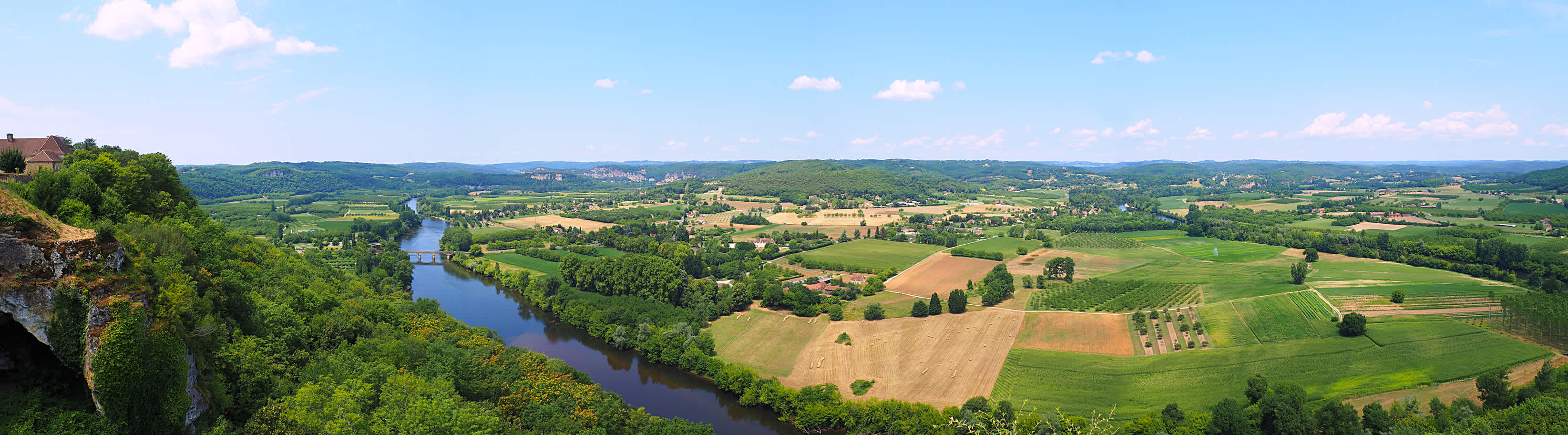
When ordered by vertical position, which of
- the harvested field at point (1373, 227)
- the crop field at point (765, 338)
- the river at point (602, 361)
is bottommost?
the river at point (602, 361)

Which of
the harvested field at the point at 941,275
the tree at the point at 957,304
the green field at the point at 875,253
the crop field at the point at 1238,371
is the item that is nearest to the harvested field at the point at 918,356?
the tree at the point at 957,304

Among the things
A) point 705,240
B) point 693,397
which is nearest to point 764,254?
point 705,240

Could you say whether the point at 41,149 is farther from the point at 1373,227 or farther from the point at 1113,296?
the point at 1373,227

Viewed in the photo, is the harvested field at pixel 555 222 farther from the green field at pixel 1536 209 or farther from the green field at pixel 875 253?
the green field at pixel 1536 209

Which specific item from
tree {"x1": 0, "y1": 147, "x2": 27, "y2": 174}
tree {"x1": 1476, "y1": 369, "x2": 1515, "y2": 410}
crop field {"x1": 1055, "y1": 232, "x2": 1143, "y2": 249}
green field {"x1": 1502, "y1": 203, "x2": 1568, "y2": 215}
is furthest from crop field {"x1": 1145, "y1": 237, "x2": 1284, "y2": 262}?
tree {"x1": 0, "y1": 147, "x2": 27, "y2": 174}

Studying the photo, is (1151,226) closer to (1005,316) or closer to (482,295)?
(1005,316)

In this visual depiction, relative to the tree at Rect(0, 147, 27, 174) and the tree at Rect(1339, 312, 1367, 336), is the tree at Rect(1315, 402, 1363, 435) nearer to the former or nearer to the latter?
the tree at Rect(1339, 312, 1367, 336)

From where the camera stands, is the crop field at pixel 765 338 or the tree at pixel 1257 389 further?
the crop field at pixel 765 338
